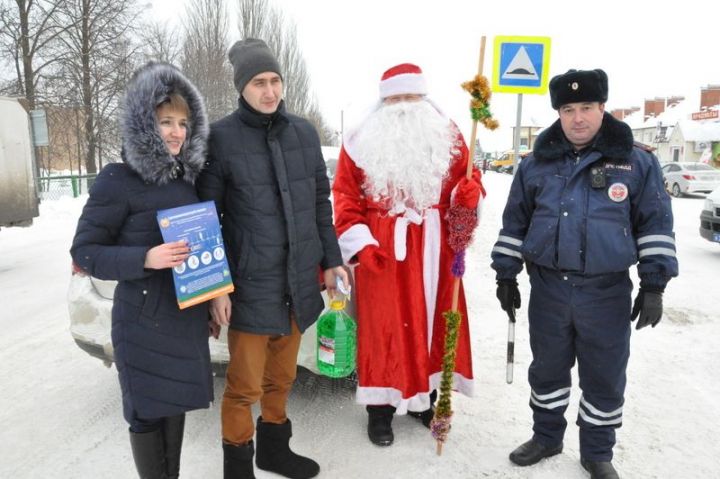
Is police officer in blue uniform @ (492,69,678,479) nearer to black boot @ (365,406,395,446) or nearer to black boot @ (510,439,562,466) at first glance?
black boot @ (510,439,562,466)

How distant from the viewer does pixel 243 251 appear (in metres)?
2.22

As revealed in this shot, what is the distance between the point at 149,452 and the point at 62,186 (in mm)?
17563

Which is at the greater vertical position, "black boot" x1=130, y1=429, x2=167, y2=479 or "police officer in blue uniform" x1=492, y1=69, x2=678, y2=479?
"police officer in blue uniform" x1=492, y1=69, x2=678, y2=479

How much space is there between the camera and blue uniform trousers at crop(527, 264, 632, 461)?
2414 millimetres

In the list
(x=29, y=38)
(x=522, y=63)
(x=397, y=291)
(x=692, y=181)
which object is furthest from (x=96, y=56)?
(x=692, y=181)

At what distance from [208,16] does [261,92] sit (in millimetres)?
24185

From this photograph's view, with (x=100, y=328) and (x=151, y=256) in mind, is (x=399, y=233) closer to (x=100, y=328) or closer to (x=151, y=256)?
(x=151, y=256)

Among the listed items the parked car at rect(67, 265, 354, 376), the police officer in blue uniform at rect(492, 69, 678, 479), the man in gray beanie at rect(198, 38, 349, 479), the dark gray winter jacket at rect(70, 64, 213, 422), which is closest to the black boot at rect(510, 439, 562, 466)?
the police officer in blue uniform at rect(492, 69, 678, 479)

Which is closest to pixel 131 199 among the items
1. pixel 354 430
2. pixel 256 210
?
pixel 256 210

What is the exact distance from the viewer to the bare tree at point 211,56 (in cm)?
2219

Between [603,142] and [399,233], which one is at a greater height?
[603,142]

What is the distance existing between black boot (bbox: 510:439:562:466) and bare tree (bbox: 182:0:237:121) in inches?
840

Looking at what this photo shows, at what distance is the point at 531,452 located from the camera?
262 centimetres

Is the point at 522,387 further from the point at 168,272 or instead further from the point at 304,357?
the point at 168,272
